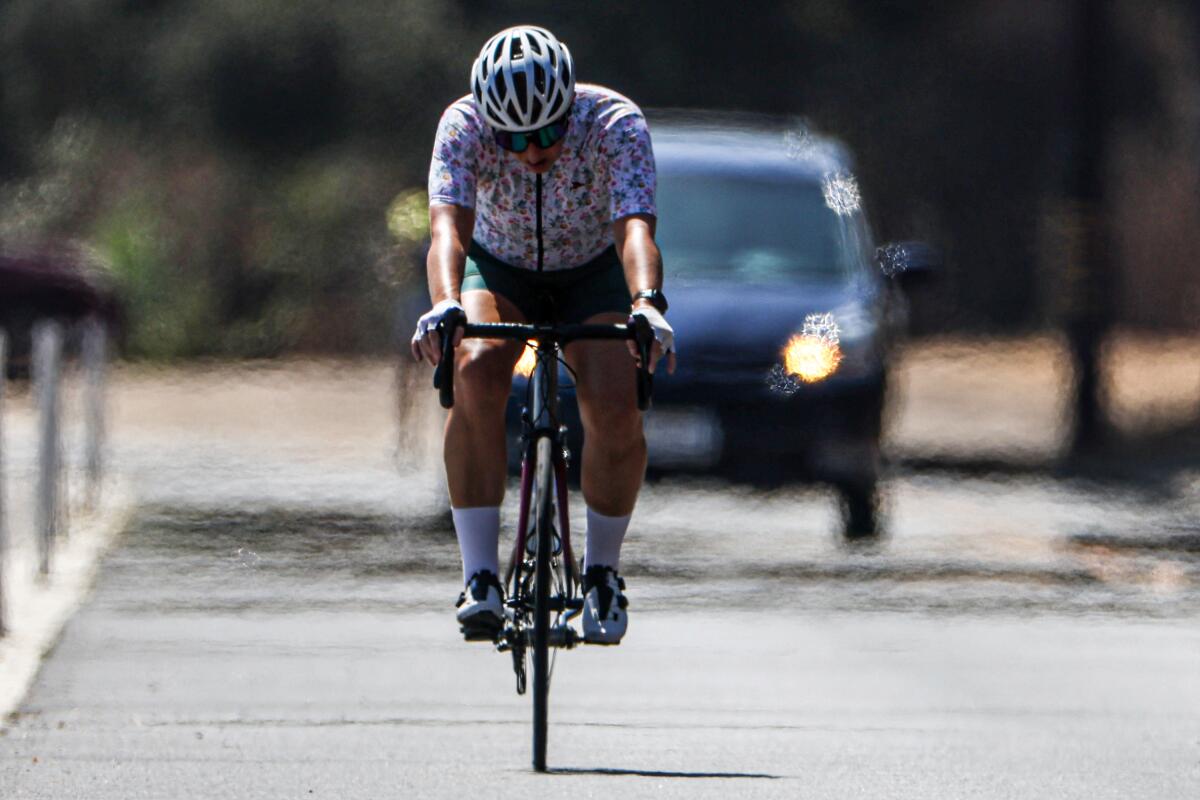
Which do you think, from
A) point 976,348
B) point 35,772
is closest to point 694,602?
point 35,772

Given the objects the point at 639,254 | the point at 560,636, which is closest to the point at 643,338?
the point at 639,254

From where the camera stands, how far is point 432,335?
652cm

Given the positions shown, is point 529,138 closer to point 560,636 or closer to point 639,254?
point 639,254

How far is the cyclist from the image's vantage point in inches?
265

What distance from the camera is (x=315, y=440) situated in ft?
55.3

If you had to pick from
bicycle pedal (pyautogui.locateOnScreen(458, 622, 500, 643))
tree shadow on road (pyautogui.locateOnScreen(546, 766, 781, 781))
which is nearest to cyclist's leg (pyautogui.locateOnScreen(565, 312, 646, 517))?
bicycle pedal (pyautogui.locateOnScreen(458, 622, 500, 643))

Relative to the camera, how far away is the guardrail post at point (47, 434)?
10375mm

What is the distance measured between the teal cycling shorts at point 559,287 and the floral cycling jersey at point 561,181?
0.04 m

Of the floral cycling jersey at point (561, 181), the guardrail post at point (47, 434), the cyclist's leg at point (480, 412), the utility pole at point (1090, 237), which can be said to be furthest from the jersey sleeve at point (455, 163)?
the utility pole at point (1090, 237)

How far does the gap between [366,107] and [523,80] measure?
746 inches

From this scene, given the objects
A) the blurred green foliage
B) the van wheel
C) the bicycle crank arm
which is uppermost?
the blurred green foliage

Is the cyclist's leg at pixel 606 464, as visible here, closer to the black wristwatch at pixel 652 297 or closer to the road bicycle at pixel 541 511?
the road bicycle at pixel 541 511

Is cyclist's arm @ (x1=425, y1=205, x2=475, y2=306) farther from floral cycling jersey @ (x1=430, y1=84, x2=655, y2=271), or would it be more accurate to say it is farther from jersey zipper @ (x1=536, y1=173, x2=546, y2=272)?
jersey zipper @ (x1=536, y1=173, x2=546, y2=272)

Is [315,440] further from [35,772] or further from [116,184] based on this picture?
[35,772]
